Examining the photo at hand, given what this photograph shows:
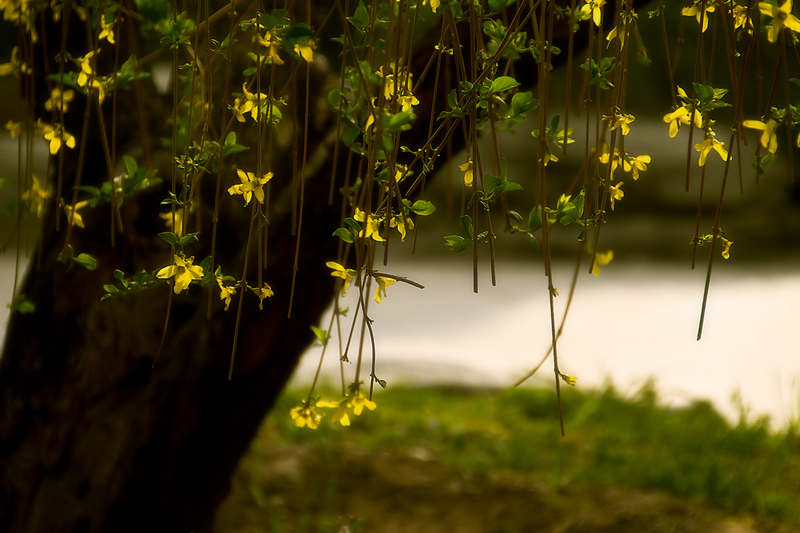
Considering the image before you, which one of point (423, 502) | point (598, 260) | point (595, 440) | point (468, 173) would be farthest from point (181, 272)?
point (595, 440)

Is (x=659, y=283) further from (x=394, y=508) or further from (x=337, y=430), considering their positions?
(x=394, y=508)

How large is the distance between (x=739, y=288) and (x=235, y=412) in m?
2.82

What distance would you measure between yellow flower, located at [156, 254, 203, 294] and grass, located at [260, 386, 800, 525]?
1099 millimetres

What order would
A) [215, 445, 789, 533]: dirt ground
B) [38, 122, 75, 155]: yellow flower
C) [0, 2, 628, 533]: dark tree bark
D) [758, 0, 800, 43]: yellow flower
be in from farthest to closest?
[215, 445, 789, 533]: dirt ground
[0, 2, 628, 533]: dark tree bark
[38, 122, 75, 155]: yellow flower
[758, 0, 800, 43]: yellow flower

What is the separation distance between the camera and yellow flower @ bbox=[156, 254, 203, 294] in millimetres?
528

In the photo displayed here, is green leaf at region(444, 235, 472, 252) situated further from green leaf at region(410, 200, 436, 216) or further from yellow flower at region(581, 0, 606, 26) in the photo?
yellow flower at region(581, 0, 606, 26)

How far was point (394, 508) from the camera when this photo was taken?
135 cm

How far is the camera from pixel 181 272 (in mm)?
535

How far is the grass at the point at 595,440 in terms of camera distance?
1.39 metres

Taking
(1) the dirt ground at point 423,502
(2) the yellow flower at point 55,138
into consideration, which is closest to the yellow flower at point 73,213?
(2) the yellow flower at point 55,138

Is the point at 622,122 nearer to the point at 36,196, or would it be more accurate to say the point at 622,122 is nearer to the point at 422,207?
the point at 422,207

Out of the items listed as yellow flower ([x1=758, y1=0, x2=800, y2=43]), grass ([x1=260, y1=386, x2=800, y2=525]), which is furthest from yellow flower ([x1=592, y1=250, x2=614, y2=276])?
grass ([x1=260, y1=386, x2=800, y2=525])

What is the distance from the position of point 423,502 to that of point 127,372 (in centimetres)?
70

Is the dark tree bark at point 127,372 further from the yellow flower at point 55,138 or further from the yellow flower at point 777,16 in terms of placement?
the yellow flower at point 777,16
